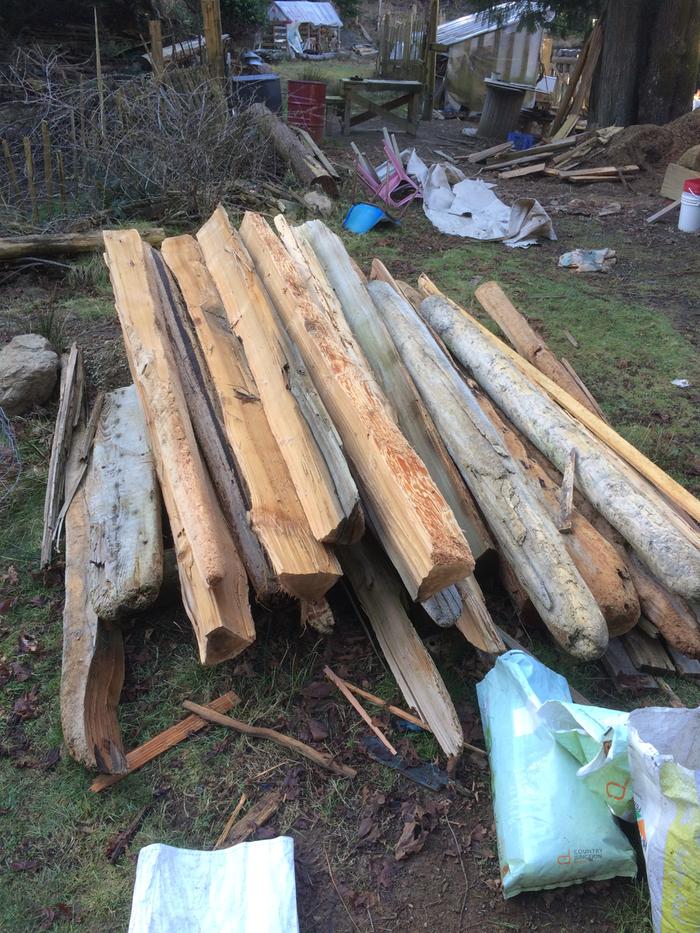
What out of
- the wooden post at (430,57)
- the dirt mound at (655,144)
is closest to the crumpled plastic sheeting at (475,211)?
the dirt mound at (655,144)

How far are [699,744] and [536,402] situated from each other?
1.87m

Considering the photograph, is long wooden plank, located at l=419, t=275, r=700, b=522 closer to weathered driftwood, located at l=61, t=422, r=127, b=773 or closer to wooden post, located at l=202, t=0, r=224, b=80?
weathered driftwood, located at l=61, t=422, r=127, b=773

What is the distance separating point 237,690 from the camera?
9.07 feet

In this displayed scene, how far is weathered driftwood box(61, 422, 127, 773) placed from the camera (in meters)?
2.44

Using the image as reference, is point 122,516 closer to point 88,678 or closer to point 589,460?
point 88,678

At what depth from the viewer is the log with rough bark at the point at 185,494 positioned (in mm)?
2400

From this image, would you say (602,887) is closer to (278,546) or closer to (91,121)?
(278,546)

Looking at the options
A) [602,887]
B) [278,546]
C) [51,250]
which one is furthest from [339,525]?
[51,250]

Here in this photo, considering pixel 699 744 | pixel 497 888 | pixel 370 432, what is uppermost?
pixel 370 432

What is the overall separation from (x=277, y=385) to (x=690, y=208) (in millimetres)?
7603

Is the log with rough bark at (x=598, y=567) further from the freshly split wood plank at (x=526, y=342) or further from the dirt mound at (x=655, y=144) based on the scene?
the dirt mound at (x=655, y=144)

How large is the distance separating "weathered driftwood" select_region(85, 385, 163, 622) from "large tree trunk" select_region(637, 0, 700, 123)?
37.2ft

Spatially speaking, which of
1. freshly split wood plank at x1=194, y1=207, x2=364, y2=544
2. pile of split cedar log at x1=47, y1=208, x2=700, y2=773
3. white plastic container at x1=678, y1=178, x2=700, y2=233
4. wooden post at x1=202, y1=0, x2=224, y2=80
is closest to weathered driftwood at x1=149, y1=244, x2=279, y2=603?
pile of split cedar log at x1=47, y1=208, x2=700, y2=773

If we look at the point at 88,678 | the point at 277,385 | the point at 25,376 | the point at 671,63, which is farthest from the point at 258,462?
the point at 671,63
